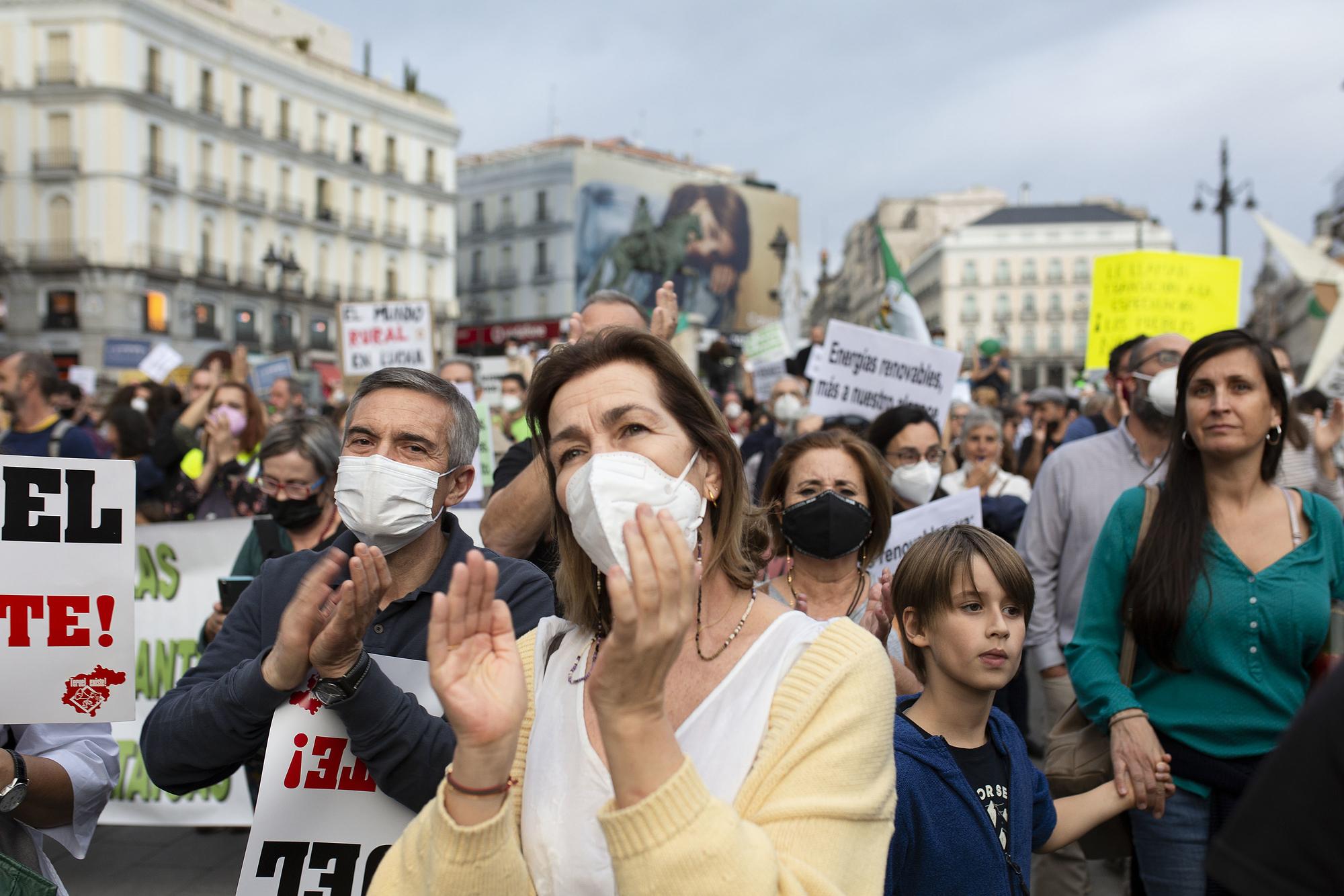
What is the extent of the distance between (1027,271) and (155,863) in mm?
103799

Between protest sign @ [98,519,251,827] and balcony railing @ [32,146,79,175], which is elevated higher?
balcony railing @ [32,146,79,175]

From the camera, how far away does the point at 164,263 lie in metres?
50.3

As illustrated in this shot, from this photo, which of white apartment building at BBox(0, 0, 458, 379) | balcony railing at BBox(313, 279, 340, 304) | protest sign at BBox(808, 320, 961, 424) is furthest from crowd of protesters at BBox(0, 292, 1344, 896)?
balcony railing at BBox(313, 279, 340, 304)

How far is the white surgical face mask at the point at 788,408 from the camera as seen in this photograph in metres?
8.42

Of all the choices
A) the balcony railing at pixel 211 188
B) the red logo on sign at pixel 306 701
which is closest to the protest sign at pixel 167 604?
the red logo on sign at pixel 306 701

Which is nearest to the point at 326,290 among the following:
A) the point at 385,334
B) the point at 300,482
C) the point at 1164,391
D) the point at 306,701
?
the point at 385,334

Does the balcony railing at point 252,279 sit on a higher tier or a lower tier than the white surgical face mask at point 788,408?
higher

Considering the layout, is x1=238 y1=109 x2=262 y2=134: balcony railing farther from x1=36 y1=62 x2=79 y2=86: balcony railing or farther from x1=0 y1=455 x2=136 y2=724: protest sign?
x1=0 y1=455 x2=136 y2=724: protest sign

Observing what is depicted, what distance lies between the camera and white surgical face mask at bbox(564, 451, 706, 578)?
1852 mm

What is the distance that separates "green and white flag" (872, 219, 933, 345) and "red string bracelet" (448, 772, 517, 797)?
7.34m

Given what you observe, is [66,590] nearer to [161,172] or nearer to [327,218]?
[161,172]

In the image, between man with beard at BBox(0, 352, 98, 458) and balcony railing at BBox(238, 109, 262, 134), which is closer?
man with beard at BBox(0, 352, 98, 458)

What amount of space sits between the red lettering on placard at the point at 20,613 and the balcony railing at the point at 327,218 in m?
59.8

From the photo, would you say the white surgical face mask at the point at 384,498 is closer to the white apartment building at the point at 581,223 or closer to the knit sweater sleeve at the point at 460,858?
the knit sweater sleeve at the point at 460,858
